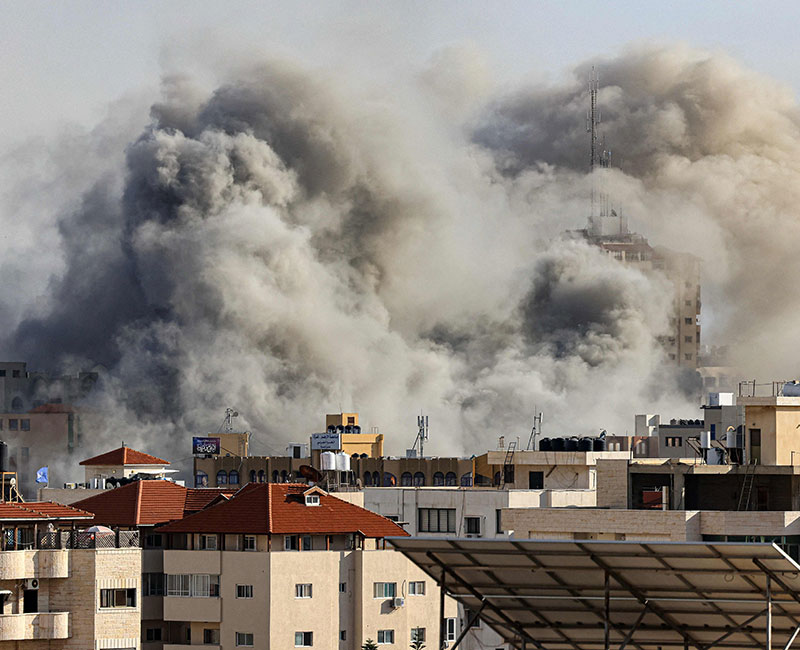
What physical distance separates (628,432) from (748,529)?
3118 inches

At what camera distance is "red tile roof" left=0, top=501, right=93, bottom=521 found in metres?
48.3

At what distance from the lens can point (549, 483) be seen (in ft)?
212

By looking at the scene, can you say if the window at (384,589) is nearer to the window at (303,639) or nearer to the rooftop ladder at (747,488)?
the window at (303,639)

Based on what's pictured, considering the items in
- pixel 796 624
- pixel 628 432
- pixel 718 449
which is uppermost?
pixel 628 432

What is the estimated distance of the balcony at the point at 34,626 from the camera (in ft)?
155

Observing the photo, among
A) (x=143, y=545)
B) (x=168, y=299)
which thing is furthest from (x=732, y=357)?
(x=143, y=545)

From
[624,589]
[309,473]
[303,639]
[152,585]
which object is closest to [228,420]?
[309,473]

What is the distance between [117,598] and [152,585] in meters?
3.90

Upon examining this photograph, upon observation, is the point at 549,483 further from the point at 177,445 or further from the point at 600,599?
the point at 177,445

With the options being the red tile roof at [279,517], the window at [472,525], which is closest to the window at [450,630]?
the red tile roof at [279,517]

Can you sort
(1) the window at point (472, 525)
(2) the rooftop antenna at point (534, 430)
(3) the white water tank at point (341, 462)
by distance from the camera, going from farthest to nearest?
(2) the rooftop antenna at point (534, 430)
(3) the white water tank at point (341, 462)
(1) the window at point (472, 525)

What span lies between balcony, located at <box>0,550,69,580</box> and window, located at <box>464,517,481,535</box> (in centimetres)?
1301

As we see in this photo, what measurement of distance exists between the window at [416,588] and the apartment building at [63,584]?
7732mm

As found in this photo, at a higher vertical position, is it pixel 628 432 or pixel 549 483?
pixel 628 432
